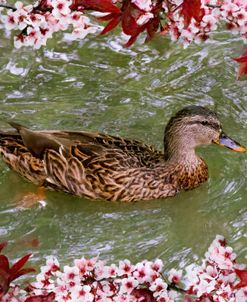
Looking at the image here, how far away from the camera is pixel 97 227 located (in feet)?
22.1

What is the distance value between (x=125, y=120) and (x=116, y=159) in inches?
35.8

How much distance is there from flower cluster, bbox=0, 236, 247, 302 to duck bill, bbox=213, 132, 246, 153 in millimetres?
2996

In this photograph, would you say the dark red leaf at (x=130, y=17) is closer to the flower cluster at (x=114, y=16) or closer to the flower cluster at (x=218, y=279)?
the flower cluster at (x=114, y=16)

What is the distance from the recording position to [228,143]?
728 cm

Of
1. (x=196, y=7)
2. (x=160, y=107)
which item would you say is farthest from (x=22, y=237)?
(x=196, y=7)

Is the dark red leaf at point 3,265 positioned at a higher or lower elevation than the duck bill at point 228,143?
higher

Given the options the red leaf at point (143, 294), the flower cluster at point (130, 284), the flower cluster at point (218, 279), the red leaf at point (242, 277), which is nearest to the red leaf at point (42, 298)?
the flower cluster at point (130, 284)

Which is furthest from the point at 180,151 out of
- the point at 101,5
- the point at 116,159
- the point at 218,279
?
the point at 218,279

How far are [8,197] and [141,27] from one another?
8.74 ft

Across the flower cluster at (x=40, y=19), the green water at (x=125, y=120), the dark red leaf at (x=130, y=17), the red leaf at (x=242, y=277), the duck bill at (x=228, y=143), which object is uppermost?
the dark red leaf at (x=130, y=17)

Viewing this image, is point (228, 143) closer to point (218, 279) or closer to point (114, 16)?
point (114, 16)

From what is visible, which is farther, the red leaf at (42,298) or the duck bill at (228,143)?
the duck bill at (228,143)

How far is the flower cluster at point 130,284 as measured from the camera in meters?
4.08

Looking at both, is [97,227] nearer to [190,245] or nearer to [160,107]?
[190,245]
